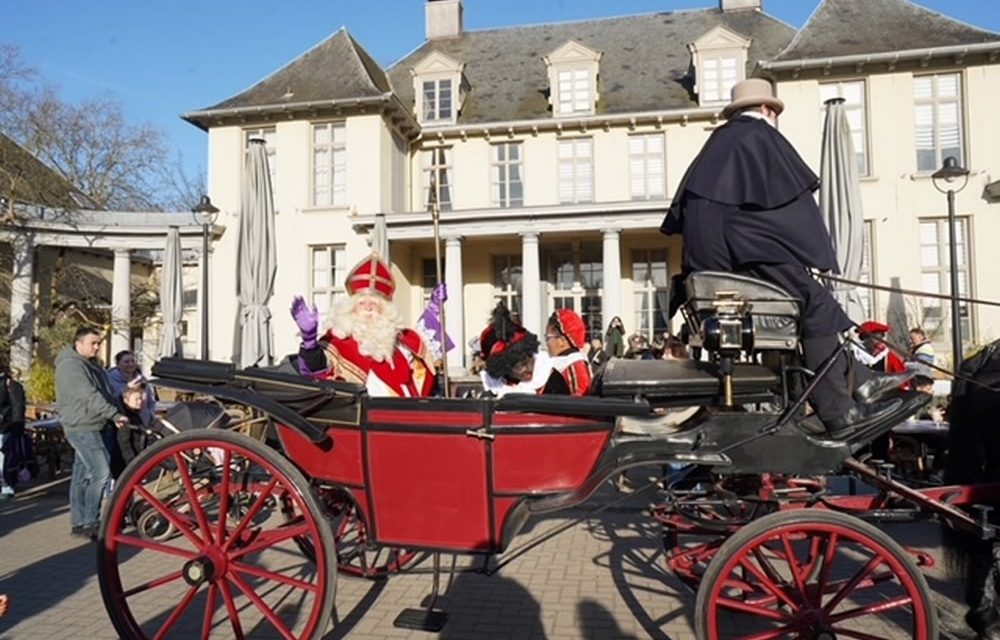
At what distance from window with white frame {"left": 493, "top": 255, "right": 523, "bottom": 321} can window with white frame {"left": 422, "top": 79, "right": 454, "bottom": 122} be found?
4184mm

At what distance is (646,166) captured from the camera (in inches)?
757

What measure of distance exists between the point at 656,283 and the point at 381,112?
329 inches

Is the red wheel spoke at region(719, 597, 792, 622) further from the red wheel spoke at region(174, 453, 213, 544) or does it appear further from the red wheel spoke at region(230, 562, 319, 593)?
the red wheel spoke at region(174, 453, 213, 544)

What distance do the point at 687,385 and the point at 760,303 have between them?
44 centimetres

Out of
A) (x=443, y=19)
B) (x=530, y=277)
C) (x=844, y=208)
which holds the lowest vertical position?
(x=530, y=277)

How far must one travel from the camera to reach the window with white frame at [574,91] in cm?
1948

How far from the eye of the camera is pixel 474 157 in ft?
65.5

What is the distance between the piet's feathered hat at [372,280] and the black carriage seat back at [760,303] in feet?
6.67

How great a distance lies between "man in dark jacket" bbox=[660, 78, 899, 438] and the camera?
3.08 metres

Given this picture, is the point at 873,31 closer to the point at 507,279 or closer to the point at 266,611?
the point at 507,279

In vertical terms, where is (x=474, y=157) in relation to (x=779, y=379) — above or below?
above

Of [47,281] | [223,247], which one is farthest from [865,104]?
[47,281]

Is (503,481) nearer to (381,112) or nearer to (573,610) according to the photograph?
(573,610)

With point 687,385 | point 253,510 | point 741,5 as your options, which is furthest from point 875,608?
point 741,5
